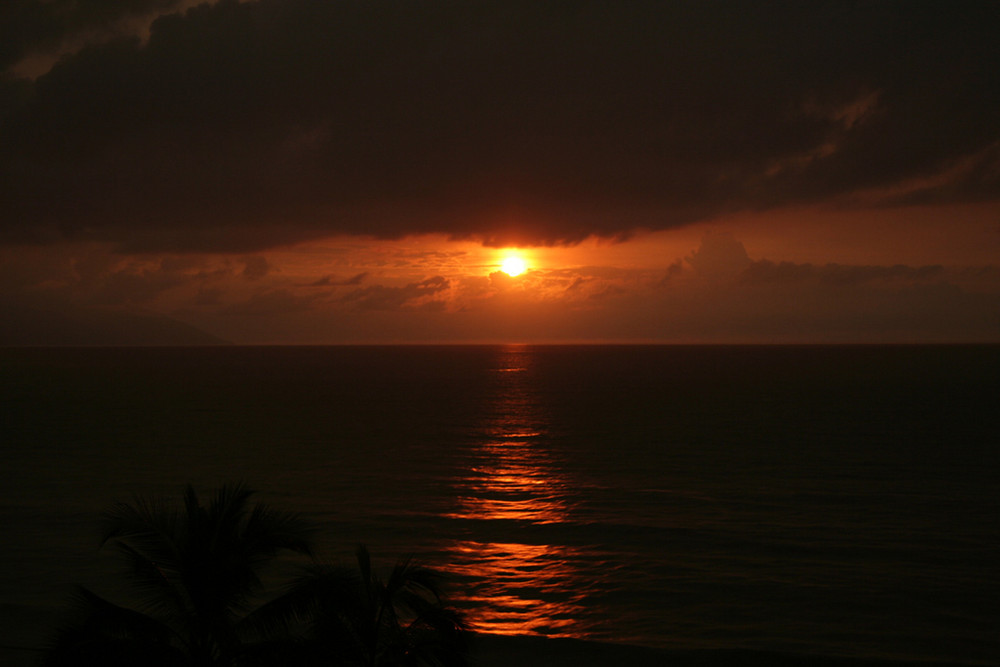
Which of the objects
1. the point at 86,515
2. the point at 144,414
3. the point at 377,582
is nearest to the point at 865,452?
the point at 86,515

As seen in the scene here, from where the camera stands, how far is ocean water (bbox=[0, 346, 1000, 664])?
23531mm

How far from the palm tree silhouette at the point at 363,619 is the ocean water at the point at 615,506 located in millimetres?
12417

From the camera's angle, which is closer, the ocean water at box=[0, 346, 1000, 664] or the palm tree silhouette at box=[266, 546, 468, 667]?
the palm tree silhouette at box=[266, 546, 468, 667]

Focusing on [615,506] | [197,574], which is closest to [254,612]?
[197,574]

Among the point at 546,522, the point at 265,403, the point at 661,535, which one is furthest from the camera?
the point at 265,403

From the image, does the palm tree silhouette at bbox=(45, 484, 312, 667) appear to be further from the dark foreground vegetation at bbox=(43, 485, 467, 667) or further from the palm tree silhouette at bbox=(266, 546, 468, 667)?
the palm tree silhouette at bbox=(266, 546, 468, 667)

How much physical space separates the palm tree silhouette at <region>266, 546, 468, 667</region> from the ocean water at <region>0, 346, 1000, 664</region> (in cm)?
1242

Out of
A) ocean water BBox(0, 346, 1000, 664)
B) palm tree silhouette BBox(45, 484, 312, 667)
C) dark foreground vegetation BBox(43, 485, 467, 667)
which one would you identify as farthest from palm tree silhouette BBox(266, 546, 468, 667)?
ocean water BBox(0, 346, 1000, 664)

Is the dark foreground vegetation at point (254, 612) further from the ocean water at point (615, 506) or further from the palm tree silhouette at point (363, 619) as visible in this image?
the ocean water at point (615, 506)

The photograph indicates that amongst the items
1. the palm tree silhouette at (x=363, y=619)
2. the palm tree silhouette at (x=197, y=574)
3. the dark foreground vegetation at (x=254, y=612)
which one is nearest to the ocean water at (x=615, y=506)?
the palm tree silhouette at (x=363, y=619)

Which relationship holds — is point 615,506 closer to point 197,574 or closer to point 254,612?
point 254,612

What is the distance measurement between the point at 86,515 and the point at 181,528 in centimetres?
2976

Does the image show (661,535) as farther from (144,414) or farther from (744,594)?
(144,414)

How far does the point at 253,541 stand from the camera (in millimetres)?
11031
